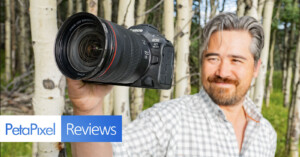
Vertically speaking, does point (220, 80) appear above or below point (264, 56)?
below

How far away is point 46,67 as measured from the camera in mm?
1845

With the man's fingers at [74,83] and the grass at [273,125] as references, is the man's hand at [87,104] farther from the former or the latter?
the grass at [273,125]

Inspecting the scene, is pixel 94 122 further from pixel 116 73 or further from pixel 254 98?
pixel 254 98

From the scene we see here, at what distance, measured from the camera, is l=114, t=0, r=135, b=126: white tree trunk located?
263 centimetres

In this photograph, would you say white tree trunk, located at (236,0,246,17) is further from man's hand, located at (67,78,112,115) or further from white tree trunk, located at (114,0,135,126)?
man's hand, located at (67,78,112,115)

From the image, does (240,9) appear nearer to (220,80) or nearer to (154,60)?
(220,80)

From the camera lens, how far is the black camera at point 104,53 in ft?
4.10

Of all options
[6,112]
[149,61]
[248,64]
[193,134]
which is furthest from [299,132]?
[6,112]

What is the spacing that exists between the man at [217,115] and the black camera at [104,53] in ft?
1.02

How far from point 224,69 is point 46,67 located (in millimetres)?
1227

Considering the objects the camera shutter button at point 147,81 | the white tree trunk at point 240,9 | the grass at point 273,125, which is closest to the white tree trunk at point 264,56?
the white tree trunk at point 240,9

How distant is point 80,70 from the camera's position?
1321mm

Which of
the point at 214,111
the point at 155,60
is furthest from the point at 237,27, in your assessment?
the point at 155,60

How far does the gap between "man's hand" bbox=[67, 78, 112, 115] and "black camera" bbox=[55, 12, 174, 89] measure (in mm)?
50
